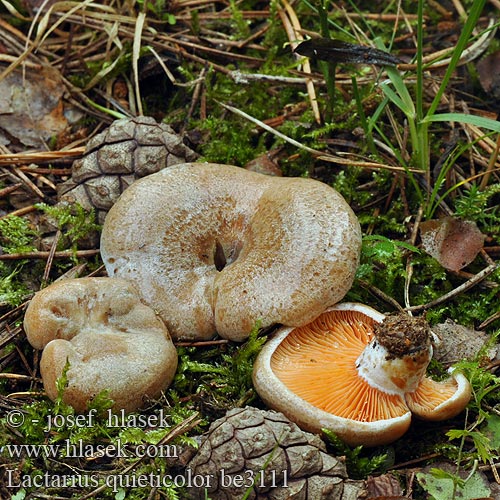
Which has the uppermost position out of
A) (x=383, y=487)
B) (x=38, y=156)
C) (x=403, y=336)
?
(x=38, y=156)

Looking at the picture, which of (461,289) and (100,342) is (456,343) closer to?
(461,289)

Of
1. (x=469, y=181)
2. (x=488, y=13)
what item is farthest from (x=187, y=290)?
(x=488, y=13)

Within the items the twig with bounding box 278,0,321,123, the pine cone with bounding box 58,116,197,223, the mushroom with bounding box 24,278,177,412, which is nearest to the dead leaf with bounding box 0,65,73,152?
the pine cone with bounding box 58,116,197,223

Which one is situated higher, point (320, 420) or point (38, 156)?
point (38, 156)

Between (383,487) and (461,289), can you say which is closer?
(383,487)

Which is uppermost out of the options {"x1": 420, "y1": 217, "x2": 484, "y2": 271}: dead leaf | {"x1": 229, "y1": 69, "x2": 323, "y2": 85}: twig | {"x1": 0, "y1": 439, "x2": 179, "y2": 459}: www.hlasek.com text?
{"x1": 229, "y1": 69, "x2": 323, "y2": 85}: twig

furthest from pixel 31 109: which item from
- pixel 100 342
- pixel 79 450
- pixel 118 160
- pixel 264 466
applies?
pixel 264 466

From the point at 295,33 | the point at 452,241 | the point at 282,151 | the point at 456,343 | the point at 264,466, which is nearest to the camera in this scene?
the point at 264,466

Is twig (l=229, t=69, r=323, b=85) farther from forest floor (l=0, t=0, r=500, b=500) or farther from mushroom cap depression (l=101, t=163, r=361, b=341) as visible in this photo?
mushroom cap depression (l=101, t=163, r=361, b=341)
